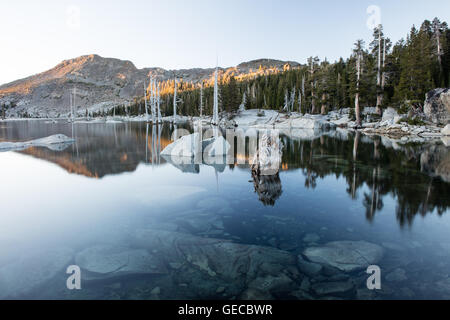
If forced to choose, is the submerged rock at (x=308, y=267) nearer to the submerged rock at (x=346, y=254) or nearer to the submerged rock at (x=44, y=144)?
the submerged rock at (x=346, y=254)

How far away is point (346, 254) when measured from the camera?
17.9ft

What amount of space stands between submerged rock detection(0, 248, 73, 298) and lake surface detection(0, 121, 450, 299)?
0.02 metres

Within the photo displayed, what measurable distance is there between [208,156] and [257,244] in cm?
1280

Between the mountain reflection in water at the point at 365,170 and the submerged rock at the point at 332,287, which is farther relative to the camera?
the mountain reflection in water at the point at 365,170

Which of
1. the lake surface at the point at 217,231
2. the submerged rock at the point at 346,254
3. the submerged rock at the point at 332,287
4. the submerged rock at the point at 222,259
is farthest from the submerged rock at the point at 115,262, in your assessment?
the submerged rock at the point at 346,254

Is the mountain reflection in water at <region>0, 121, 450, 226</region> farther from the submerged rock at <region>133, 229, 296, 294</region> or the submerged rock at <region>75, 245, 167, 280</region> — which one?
the submerged rock at <region>75, 245, 167, 280</region>

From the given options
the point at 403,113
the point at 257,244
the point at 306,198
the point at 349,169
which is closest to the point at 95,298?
the point at 257,244

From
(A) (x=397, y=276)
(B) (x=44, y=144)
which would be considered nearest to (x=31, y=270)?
(A) (x=397, y=276)

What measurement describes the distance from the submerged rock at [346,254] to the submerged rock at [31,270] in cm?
518

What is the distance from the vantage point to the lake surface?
14.6 ft

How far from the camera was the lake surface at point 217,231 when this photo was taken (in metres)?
4.46

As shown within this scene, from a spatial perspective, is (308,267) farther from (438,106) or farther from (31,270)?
(438,106)

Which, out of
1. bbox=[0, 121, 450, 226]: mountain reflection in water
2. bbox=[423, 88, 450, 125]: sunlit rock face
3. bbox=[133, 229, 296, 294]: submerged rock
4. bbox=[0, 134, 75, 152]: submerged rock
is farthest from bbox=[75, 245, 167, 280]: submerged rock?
bbox=[423, 88, 450, 125]: sunlit rock face

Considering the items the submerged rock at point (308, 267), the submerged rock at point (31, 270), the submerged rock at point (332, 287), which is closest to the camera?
the submerged rock at point (332, 287)
